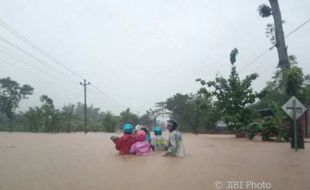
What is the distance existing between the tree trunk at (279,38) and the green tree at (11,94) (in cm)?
5124

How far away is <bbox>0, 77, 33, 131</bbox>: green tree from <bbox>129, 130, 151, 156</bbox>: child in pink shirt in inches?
2094

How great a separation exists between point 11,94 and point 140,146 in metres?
59.2

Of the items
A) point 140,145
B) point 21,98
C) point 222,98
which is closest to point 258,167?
point 140,145

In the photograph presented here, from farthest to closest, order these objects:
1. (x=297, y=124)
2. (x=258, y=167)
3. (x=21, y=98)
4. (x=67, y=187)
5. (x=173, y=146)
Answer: (x=21, y=98)
(x=297, y=124)
(x=173, y=146)
(x=258, y=167)
(x=67, y=187)

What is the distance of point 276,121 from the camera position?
80.9ft

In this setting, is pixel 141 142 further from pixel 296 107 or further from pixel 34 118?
pixel 34 118

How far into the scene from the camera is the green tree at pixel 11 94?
64000 mm

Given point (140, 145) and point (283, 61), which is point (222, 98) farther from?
point (140, 145)

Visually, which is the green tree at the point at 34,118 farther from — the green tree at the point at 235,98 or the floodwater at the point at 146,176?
the floodwater at the point at 146,176

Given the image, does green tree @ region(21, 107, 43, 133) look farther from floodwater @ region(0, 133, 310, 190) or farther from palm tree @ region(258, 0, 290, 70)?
floodwater @ region(0, 133, 310, 190)

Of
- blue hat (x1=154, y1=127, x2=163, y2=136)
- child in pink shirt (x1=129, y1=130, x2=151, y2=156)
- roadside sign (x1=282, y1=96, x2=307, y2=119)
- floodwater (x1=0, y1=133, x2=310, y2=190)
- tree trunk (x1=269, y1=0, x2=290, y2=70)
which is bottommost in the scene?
floodwater (x1=0, y1=133, x2=310, y2=190)

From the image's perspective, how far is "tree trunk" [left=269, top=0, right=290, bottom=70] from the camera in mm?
18922

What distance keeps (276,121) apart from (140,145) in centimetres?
1373

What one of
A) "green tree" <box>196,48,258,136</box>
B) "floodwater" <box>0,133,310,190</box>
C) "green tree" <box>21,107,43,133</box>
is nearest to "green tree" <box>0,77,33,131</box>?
"green tree" <box>21,107,43,133</box>
